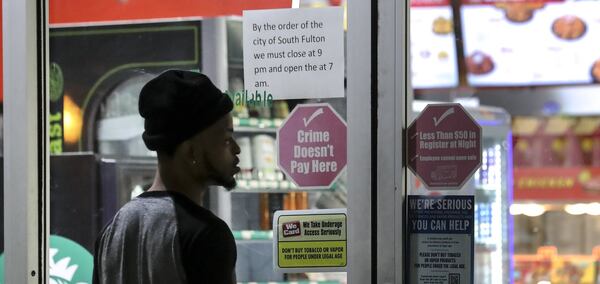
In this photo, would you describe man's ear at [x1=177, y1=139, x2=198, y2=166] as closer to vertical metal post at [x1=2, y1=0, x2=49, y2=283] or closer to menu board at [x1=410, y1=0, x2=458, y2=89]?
vertical metal post at [x1=2, y1=0, x2=49, y2=283]

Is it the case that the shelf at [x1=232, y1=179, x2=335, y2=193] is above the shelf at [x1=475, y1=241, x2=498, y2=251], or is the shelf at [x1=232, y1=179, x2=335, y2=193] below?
above

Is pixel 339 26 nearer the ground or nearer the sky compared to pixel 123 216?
nearer the sky

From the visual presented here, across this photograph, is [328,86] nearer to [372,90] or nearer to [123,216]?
[372,90]

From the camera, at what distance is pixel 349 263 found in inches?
90.6

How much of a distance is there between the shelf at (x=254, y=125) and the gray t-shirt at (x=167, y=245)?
2.92 feet

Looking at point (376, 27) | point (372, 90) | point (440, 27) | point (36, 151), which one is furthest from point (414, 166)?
point (440, 27)

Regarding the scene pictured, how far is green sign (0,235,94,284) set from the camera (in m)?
2.78

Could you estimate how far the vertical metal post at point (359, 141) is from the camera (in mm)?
2283

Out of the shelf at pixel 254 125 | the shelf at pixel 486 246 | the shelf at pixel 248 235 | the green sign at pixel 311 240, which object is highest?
the shelf at pixel 254 125

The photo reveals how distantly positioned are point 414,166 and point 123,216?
763 mm

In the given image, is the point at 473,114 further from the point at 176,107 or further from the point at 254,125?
the point at 176,107

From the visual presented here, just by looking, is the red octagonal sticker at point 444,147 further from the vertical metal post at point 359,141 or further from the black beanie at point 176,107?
the black beanie at point 176,107

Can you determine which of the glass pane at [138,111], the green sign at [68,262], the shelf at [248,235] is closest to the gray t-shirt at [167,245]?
the glass pane at [138,111]

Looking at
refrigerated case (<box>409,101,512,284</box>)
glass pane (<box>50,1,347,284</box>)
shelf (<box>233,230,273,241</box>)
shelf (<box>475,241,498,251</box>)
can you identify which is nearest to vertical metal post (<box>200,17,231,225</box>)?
glass pane (<box>50,1,347,284</box>)
